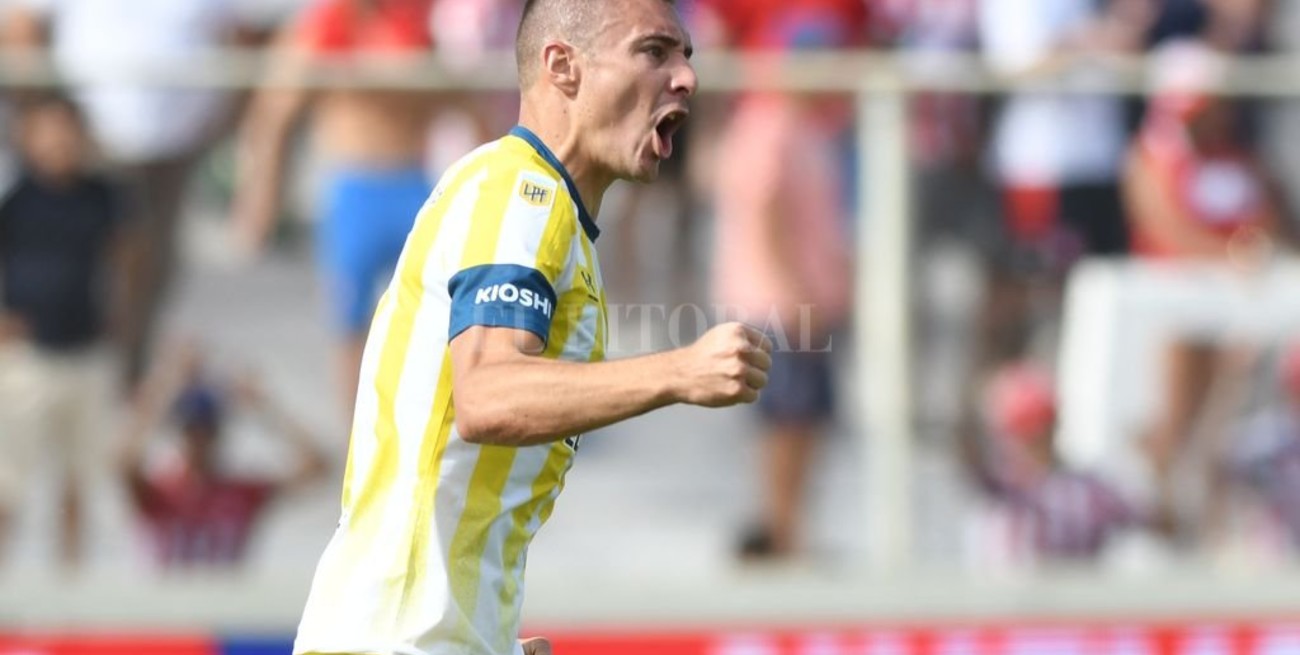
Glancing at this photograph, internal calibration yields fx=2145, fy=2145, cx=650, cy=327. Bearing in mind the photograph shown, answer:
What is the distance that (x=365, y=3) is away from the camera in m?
8.25

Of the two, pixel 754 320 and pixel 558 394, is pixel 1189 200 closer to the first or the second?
pixel 754 320

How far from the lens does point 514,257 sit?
3730mm

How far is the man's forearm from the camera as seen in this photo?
11.8 feet

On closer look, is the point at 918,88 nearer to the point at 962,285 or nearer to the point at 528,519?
the point at 962,285

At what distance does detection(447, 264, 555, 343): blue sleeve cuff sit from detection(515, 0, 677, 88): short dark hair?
0.62 m

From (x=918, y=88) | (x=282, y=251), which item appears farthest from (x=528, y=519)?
(x=918, y=88)

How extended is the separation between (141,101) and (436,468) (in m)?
4.64

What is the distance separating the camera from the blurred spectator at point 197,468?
803cm

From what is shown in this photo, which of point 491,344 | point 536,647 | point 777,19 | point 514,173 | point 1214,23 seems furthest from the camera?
point 1214,23

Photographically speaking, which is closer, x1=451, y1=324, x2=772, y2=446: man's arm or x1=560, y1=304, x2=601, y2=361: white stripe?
x1=451, y1=324, x2=772, y2=446: man's arm

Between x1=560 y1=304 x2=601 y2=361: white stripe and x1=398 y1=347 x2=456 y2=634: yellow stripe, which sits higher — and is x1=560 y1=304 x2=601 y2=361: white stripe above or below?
above

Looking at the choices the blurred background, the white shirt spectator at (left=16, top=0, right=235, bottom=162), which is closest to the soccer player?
the blurred background

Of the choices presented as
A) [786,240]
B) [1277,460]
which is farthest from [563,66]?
[1277,460]

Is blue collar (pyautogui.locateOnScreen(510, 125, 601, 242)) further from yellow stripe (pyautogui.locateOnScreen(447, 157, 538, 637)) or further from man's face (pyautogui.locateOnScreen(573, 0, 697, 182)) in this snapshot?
yellow stripe (pyautogui.locateOnScreen(447, 157, 538, 637))
